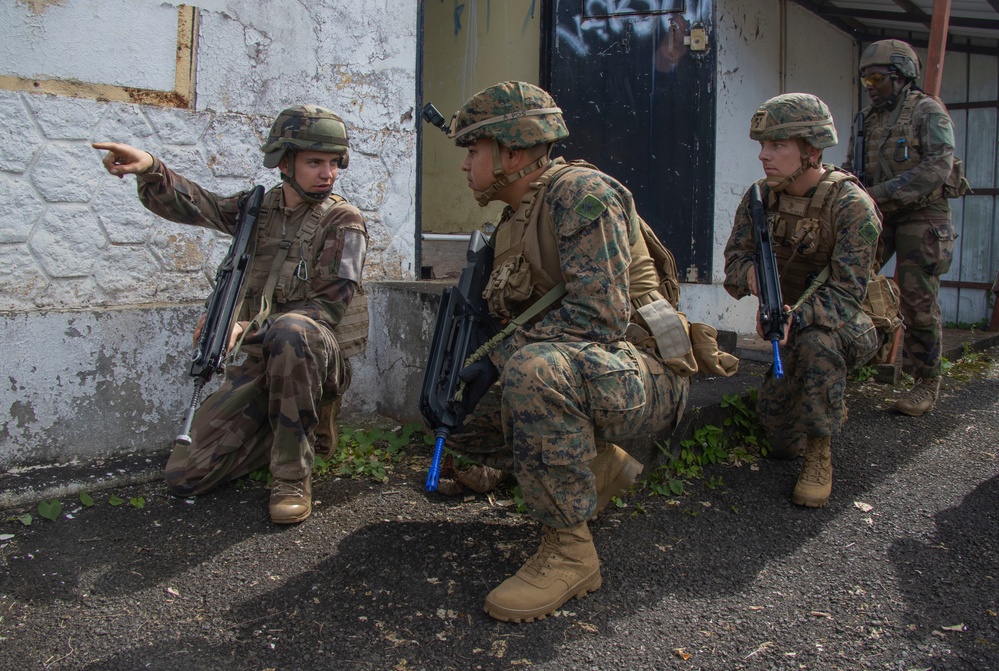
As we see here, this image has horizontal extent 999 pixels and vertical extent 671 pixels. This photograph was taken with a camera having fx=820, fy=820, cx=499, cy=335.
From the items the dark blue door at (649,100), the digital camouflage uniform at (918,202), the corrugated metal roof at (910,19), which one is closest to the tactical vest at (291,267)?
the dark blue door at (649,100)

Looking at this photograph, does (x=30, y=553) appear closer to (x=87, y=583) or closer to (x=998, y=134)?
(x=87, y=583)

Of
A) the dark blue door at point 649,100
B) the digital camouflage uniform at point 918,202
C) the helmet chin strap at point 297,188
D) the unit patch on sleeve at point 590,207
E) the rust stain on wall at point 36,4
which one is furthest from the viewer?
the dark blue door at point 649,100

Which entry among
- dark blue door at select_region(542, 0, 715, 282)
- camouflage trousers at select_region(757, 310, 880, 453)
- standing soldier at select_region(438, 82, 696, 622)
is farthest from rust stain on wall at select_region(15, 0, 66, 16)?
camouflage trousers at select_region(757, 310, 880, 453)

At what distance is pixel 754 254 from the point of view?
3.81m

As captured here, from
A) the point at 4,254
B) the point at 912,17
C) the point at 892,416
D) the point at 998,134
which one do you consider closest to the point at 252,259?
the point at 4,254

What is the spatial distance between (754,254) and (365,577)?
2265mm

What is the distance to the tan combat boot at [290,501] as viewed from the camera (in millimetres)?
3215

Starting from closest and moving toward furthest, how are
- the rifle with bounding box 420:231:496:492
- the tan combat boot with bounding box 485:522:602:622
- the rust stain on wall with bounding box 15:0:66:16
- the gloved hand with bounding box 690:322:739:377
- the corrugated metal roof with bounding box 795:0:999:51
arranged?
the tan combat boot with bounding box 485:522:602:622
the rifle with bounding box 420:231:496:492
the gloved hand with bounding box 690:322:739:377
the rust stain on wall with bounding box 15:0:66:16
the corrugated metal roof with bounding box 795:0:999:51

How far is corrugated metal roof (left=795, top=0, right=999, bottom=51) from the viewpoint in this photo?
21.9 feet

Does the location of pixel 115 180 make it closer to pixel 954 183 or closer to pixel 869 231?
pixel 869 231

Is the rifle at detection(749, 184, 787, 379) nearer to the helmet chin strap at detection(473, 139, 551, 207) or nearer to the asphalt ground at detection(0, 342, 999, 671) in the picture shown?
the asphalt ground at detection(0, 342, 999, 671)

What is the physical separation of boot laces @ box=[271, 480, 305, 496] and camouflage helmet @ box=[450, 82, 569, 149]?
1545mm

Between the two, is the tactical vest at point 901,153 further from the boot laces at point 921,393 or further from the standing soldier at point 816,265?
the standing soldier at point 816,265

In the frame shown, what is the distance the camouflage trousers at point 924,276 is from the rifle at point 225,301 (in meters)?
3.51
